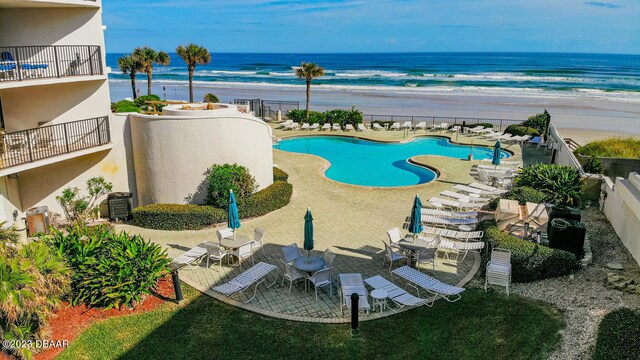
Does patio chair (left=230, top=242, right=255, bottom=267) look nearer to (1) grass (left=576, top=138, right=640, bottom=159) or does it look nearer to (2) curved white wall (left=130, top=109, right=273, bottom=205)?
(2) curved white wall (left=130, top=109, right=273, bottom=205)

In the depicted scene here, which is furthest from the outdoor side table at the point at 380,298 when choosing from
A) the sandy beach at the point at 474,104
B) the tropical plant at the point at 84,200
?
the sandy beach at the point at 474,104

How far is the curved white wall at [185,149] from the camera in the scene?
52.5 ft

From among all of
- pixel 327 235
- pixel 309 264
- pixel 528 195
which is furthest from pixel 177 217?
pixel 528 195

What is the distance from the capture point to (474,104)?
55.8 meters

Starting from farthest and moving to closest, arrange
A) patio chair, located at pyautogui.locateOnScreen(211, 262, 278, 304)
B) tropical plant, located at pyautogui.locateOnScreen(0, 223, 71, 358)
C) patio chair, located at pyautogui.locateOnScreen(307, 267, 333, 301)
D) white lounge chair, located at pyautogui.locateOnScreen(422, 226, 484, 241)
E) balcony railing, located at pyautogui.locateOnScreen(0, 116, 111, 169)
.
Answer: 1. balcony railing, located at pyautogui.locateOnScreen(0, 116, 111, 169)
2. white lounge chair, located at pyautogui.locateOnScreen(422, 226, 484, 241)
3. patio chair, located at pyautogui.locateOnScreen(307, 267, 333, 301)
4. patio chair, located at pyautogui.locateOnScreen(211, 262, 278, 304)
5. tropical plant, located at pyautogui.locateOnScreen(0, 223, 71, 358)

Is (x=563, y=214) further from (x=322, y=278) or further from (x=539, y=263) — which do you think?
(x=322, y=278)

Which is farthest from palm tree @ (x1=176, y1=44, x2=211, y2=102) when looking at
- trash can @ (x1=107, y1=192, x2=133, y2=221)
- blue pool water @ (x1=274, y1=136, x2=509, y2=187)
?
trash can @ (x1=107, y1=192, x2=133, y2=221)

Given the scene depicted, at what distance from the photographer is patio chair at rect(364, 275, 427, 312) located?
10211 millimetres

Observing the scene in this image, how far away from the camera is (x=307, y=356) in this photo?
347 inches

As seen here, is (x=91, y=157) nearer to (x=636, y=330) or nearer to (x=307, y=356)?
(x=307, y=356)

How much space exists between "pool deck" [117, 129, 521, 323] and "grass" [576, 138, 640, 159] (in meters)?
5.91

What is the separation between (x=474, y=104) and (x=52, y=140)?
50400mm

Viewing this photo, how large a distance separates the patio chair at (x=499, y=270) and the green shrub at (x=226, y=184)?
895 cm

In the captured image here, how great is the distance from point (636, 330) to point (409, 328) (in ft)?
14.1
